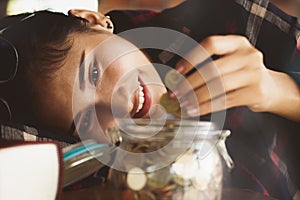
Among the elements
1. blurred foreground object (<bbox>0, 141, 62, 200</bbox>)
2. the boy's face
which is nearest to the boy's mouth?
the boy's face

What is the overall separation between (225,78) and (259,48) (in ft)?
0.19

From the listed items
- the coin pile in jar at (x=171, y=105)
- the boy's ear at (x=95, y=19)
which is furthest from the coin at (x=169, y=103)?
→ the boy's ear at (x=95, y=19)

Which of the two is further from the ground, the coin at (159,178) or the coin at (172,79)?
the coin at (172,79)

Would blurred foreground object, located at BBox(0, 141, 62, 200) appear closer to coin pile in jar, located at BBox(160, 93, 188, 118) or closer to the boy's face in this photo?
the boy's face

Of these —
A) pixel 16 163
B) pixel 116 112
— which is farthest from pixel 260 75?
pixel 16 163

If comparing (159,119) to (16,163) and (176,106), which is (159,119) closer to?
(176,106)

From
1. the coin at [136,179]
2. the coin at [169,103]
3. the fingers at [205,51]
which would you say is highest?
the fingers at [205,51]

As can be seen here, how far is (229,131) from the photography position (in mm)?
659

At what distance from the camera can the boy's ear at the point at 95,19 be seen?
2.13 feet

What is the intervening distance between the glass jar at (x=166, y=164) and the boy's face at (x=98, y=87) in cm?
4

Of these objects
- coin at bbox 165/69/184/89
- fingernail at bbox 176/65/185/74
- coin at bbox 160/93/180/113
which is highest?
fingernail at bbox 176/65/185/74

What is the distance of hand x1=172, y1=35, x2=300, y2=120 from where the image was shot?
0.66m

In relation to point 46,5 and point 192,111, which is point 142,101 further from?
point 46,5

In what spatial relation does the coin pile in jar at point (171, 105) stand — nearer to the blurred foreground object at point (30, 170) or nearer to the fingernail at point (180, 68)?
the fingernail at point (180, 68)
